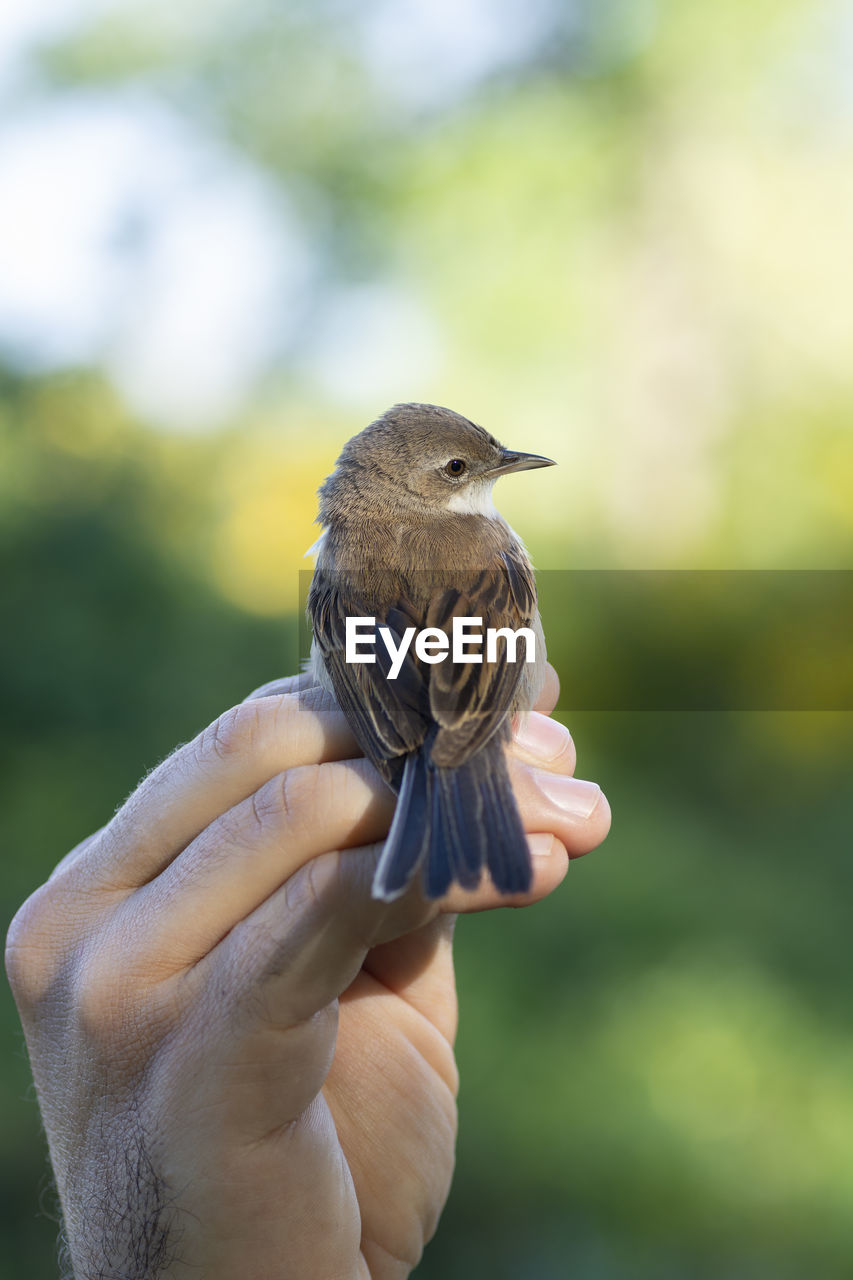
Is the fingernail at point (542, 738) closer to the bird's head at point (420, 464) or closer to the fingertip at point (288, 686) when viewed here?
the fingertip at point (288, 686)

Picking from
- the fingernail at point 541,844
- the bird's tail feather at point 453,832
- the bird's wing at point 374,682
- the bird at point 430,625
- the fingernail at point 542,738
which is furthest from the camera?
the fingernail at point 542,738

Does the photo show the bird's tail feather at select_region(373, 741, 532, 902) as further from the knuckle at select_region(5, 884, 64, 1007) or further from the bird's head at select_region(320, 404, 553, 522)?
the bird's head at select_region(320, 404, 553, 522)

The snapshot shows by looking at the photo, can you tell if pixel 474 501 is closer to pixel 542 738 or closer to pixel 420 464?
pixel 420 464

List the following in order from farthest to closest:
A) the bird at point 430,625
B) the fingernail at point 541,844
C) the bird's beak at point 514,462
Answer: the bird's beak at point 514,462
the fingernail at point 541,844
the bird at point 430,625

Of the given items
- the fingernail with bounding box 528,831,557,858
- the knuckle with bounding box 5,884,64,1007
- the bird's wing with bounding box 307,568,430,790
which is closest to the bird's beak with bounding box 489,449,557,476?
the bird's wing with bounding box 307,568,430,790

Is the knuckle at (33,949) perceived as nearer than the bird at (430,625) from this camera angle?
No

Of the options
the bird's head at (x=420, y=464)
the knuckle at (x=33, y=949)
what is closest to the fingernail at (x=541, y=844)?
the knuckle at (x=33, y=949)
